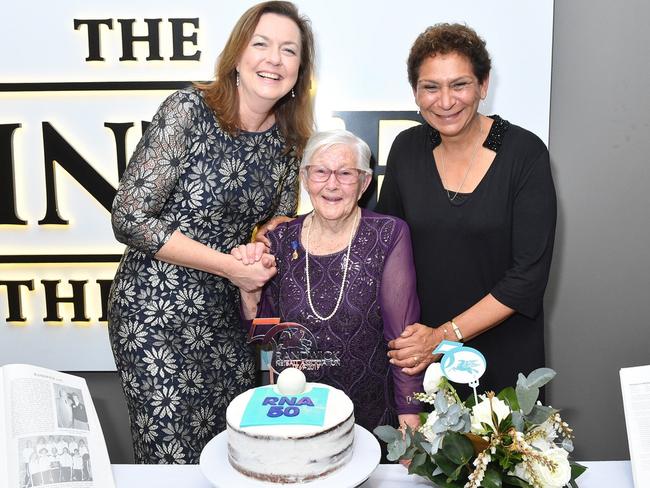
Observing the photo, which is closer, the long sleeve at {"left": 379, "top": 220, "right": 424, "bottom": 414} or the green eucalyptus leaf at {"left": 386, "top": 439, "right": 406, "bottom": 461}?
the green eucalyptus leaf at {"left": 386, "top": 439, "right": 406, "bottom": 461}

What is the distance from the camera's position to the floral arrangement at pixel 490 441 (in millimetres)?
1062

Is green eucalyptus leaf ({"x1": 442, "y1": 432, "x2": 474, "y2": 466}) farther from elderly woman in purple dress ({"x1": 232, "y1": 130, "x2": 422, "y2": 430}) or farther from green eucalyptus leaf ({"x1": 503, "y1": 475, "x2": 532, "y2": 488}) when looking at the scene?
elderly woman in purple dress ({"x1": 232, "y1": 130, "x2": 422, "y2": 430})

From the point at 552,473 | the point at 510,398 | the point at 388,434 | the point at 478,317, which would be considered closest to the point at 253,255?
the point at 478,317

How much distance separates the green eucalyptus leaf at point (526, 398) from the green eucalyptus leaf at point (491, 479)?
0.11 metres

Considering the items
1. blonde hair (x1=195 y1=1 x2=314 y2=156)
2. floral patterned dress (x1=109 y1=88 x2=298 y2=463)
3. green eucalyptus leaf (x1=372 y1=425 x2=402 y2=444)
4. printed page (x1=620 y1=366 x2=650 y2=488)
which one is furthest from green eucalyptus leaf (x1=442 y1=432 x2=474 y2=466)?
blonde hair (x1=195 y1=1 x2=314 y2=156)

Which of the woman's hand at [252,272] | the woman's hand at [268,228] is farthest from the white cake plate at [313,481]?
the woman's hand at [268,228]

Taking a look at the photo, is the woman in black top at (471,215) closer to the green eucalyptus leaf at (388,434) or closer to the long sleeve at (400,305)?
the long sleeve at (400,305)

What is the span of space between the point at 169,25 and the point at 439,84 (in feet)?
3.75

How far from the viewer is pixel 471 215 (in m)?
1.91

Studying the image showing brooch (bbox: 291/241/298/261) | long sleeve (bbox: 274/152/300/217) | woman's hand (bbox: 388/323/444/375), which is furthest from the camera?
long sleeve (bbox: 274/152/300/217)

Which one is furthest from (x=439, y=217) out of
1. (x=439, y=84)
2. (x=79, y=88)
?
(x=79, y=88)

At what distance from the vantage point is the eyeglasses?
1806 mm

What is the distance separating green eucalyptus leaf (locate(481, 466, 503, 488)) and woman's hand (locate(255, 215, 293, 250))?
99 centimetres

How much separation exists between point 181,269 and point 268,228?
290mm
